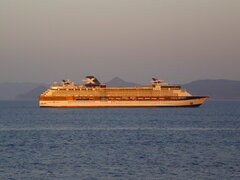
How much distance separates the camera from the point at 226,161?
36.3 meters

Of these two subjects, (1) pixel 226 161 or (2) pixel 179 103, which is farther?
Answer: (2) pixel 179 103

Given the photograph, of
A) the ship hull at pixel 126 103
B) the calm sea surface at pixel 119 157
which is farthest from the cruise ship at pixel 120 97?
the calm sea surface at pixel 119 157

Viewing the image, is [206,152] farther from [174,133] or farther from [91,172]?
[174,133]

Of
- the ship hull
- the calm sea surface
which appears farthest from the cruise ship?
the calm sea surface

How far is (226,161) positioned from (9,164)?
15.8 metres

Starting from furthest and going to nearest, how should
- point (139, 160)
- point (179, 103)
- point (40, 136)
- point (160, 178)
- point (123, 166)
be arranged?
point (179, 103)
point (40, 136)
point (139, 160)
point (123, 166)
point (160, 178)

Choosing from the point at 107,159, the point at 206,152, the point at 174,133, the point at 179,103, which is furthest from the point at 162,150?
the point at 179,103

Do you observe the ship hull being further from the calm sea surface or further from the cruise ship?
the calm sea surface

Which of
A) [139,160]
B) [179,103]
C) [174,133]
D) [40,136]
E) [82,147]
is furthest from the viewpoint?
[179,103]

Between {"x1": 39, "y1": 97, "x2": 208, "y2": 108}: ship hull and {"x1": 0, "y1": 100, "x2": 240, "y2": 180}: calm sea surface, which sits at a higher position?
{"x1": 39, "y1": 97, "x2": 208, "y2": 108}: ship hull

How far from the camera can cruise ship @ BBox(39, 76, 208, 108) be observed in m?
137

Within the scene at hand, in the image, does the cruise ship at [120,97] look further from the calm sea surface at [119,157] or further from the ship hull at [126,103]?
the calm sea surface at [119,157]

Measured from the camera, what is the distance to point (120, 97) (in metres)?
138

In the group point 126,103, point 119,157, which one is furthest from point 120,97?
point 119,157
